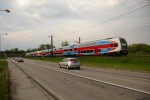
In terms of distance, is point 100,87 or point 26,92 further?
point 100,87

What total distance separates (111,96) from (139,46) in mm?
93444

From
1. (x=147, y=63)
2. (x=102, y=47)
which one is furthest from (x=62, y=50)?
(x=147, y=63)

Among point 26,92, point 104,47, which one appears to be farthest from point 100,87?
point 104,47

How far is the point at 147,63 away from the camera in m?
29.6

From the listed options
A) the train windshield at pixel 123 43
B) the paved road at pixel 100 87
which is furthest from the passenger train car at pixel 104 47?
the paved road at pixel 100 87

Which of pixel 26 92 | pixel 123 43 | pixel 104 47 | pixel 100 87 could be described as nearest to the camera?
pixel 26 92

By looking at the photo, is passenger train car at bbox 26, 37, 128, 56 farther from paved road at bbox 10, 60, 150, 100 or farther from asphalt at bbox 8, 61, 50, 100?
asphalt at bbox 8, 61, 50, 100

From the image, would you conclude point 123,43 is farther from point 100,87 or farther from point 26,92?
point 26,92

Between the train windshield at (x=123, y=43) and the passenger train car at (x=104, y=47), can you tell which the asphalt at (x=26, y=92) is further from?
the train windshield at (x=123, y=43)

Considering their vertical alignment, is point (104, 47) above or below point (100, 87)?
above

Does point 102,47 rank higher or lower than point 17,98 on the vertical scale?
higher

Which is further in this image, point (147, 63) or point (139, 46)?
point (139, 46)

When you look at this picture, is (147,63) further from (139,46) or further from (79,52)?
(139,46)

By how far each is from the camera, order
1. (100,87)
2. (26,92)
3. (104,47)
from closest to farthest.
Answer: (26,92) → (100,87) → (104,47)
